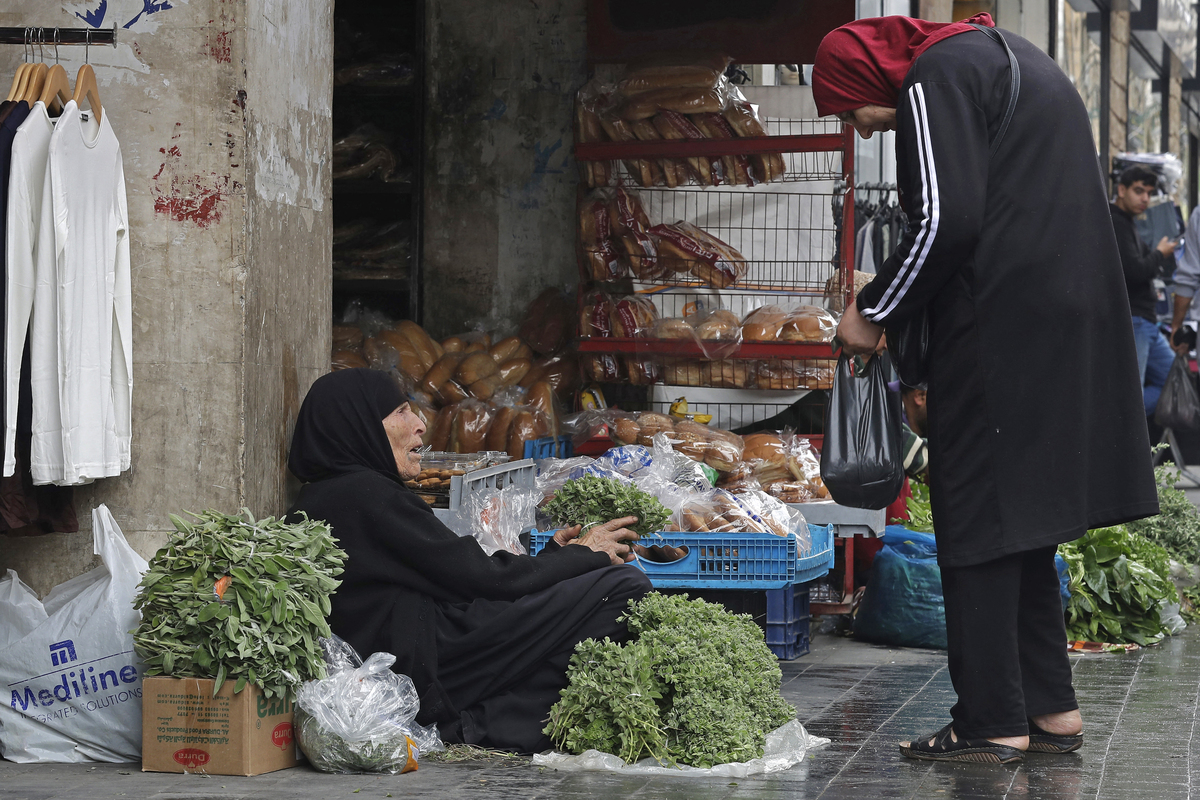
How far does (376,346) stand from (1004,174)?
410cm

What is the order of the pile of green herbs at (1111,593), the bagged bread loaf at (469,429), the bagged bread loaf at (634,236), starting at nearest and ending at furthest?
the pile of green herbs at (1111,593) < the bagged bread loaf at (469,429) < the bagged bread loaf at (634,236)

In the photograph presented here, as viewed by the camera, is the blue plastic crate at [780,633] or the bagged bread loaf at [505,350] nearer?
the blue plastic crate at [780,633]

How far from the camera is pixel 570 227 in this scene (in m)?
7.90

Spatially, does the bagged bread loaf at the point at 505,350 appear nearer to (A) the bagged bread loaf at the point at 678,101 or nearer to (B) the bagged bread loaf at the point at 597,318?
(B) the bagged bread loaf at the point at 597,318

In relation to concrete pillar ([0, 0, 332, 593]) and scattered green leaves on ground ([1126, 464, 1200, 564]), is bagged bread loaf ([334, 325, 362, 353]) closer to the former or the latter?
concrete pillar ([0, 0, 332, 593])

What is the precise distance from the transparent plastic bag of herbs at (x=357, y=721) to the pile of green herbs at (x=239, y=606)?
0.08 metres

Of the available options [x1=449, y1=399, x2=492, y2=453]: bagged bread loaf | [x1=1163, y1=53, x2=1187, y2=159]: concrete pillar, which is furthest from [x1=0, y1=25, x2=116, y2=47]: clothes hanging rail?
[x1=1163, y1=53, x2=1187, y2=159]: concrete pillar

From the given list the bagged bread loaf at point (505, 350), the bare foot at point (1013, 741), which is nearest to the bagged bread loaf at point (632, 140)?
the bagged bread loaf at point (505, 350)

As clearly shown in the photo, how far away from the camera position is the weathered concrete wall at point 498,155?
25.9 feet

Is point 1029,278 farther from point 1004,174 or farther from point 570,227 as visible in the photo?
point 570,227

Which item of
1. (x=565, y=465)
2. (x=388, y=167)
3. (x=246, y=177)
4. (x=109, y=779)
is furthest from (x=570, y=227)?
(x=109, y=779)

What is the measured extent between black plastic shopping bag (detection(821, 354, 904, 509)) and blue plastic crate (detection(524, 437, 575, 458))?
227cm

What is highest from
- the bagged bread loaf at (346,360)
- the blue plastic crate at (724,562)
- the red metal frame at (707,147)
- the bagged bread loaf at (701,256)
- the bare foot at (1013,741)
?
the red metal frame at (707,147)

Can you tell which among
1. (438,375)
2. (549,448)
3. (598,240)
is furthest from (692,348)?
(438,375)
